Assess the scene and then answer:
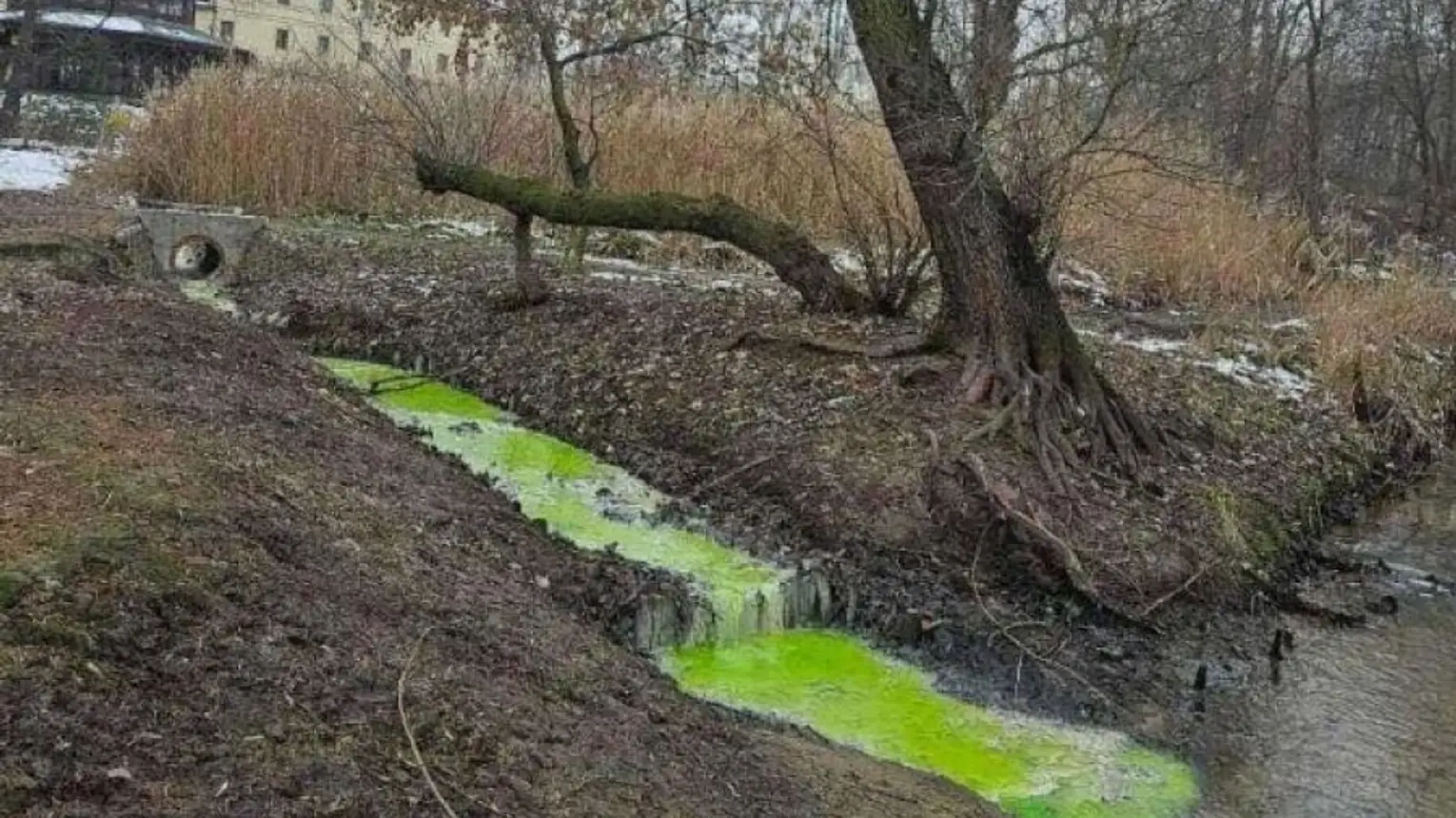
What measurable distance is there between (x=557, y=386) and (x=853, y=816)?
4.82 metres

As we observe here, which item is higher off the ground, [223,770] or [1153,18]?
[1153,18]

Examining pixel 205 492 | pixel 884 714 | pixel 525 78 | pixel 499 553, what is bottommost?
pixel 884 714

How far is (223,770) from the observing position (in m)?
2.70

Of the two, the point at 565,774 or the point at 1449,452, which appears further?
the point at 1449,452

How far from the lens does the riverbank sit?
18.4ft

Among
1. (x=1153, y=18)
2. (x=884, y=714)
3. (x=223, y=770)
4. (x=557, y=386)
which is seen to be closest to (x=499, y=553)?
(x=884, y=714)

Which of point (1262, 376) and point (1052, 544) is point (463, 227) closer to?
point (1262, 376)

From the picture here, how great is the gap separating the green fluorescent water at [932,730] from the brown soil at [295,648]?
1.21 ft

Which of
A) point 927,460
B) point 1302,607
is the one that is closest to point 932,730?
point 927,460

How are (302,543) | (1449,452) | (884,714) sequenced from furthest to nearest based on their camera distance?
1. (1449,452)
2. (884,714)
3. (302,543)

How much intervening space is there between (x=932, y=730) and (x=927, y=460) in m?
1.83

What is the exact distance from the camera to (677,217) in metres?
8.72

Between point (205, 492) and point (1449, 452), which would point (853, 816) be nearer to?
point (205, 492)

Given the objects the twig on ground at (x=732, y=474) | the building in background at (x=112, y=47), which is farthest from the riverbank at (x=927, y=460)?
the building in background at (x=112, y=47)
